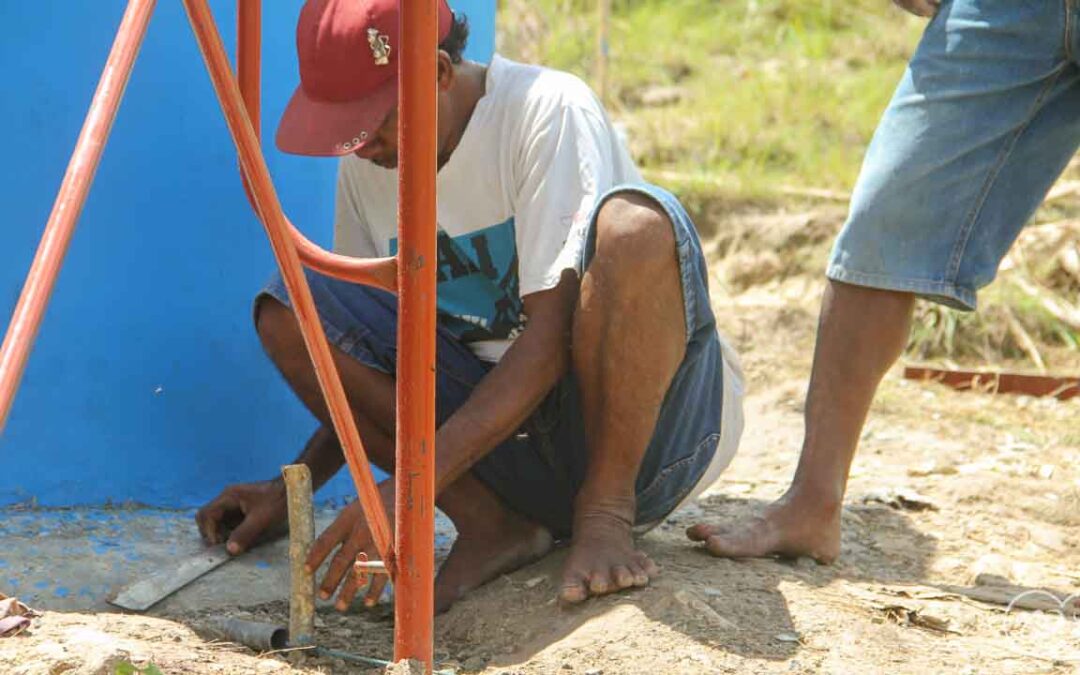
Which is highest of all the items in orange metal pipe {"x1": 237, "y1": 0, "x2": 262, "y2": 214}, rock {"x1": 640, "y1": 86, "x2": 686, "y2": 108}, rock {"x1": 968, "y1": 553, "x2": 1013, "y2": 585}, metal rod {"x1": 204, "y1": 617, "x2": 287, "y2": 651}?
orange metal pipe {"x1": 237, "y1": 0, "x2": 262, "y2": 214}

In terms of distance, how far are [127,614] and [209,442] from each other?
50 centimetres

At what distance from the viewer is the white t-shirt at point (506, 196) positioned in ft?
7.77

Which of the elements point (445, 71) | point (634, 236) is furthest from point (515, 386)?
point (445, 71)

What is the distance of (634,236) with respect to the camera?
232cm

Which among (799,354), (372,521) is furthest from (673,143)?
(372,521)

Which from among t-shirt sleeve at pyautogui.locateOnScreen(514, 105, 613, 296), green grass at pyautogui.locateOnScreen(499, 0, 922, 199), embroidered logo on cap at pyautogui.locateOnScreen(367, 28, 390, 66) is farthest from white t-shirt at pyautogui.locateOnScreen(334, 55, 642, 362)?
Answer: green grass at pyautogui.locateOnScreen(499, 0, 922, 199)

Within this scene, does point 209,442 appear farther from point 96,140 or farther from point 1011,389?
Result: point 1011,389

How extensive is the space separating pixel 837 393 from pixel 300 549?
1027mm

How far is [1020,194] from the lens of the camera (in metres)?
2.66

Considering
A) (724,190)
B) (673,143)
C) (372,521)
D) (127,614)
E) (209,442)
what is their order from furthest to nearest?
1. (673,143)
2. (724,190)
3. (209,442)
4. (127,614)
5. (372,521)

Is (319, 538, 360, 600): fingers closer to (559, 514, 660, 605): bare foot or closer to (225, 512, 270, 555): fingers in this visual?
(559, 514, 660, 605): bare foot

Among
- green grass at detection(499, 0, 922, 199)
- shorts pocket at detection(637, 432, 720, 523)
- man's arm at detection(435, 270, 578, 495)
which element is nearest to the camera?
man's arm at detection(435, 270, 578, 495)

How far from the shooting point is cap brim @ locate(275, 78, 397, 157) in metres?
2.29

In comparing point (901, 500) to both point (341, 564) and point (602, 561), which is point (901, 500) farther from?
point (341, 564)
